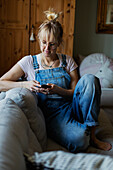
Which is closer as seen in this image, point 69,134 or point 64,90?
point 69,134

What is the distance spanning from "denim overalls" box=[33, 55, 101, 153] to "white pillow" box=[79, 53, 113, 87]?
1030 mm

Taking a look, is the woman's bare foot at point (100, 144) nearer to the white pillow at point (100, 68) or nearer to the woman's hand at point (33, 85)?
the woman's hand at point (33, 85)

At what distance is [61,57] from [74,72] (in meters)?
0.16

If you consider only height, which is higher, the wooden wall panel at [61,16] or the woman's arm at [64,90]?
the wooden wall panel at [61,16]

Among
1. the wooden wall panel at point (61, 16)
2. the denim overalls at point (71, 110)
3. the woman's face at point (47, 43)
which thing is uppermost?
the wooden wall panel at point (61, 16)

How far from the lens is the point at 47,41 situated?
1.74m

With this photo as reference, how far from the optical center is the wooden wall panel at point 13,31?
288cm

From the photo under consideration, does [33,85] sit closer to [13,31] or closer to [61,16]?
[13,31]

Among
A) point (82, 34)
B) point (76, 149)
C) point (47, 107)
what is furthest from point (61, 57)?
point (82, 34)

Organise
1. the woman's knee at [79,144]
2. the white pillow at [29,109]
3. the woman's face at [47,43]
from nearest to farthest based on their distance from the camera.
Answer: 1. the white pillow at [29,109]
2. the woman's knee at [79,144]
3. the woman's face at [47,43]

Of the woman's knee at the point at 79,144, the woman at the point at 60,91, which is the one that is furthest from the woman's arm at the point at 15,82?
the woman's knee at the point at 79,144

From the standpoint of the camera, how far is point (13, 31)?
2.96 meters

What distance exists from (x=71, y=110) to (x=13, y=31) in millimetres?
1742

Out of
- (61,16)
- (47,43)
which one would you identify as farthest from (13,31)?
(47,43)
